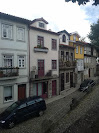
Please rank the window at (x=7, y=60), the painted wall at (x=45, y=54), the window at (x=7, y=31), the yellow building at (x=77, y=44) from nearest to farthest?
the window at (x=7, y=31), the window at (x=7, y=60), the painted wall at (x=45, y=54), the yellow building at (x=77, y=44)

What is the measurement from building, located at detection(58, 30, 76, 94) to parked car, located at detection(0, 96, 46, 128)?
9447 millimetres

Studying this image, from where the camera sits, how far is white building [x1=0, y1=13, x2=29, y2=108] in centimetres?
1305

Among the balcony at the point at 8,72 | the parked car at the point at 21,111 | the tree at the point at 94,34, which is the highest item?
the tree at the point at 94,34

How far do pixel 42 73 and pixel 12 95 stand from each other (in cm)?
542

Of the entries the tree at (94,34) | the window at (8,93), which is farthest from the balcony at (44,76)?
the tree at (94,34)

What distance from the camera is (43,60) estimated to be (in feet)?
57.7

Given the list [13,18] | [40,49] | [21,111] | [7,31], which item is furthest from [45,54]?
[21,111]

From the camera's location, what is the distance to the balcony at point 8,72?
41.0 ft

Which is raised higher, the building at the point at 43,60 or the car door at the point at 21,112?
the building at the point at 43,60

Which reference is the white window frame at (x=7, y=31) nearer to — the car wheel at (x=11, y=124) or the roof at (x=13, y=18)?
the roof at (x=13, y=18)

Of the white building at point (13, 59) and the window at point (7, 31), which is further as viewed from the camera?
the window at point (7, 31)

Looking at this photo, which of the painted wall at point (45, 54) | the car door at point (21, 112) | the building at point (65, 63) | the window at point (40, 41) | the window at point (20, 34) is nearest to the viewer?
the car door at point (21, 112)

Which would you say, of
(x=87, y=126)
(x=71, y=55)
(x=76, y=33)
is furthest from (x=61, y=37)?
(x=87, y=126)

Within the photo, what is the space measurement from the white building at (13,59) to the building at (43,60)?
1.11 meters
